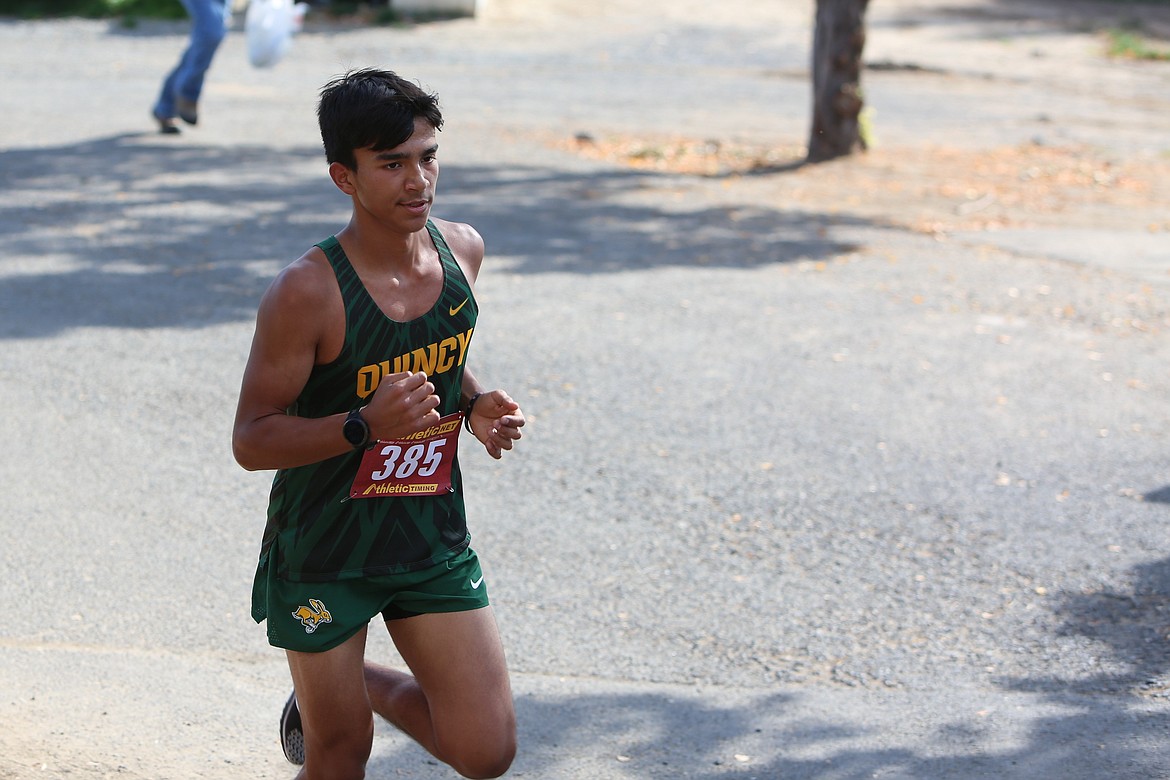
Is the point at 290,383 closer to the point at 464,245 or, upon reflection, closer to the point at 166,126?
the point at 464,245

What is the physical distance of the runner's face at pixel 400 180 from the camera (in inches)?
117

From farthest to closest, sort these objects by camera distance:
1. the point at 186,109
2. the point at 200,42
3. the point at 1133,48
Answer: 1. the point at 1133,48
2. the point at 186,109
3. the point at 200,42

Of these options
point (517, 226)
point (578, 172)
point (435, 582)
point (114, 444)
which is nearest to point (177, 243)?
point (517, 226)

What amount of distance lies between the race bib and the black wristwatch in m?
0.21

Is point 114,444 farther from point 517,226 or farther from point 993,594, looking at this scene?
point 517,226

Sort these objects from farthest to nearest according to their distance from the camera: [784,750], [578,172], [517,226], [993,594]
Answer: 1. [578,172]
2. [517,226]
3. [993,594]
4. [784,750]

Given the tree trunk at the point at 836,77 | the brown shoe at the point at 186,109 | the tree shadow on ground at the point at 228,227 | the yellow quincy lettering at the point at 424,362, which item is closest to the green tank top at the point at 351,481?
the yellow quincy lettering at the point at 424,362

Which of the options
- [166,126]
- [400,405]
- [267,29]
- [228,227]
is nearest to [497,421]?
[400,405]

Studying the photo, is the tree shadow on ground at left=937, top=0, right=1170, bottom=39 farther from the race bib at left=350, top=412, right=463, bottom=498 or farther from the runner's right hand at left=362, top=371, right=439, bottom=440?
the runner's right hand at left=362, top=371, right=439, bottom=440

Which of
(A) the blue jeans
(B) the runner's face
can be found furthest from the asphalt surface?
(B) the runner's face

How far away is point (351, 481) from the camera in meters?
3.09

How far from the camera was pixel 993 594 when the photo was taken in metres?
5.09

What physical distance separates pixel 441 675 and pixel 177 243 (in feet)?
22.8

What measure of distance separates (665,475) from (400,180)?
3.31 m
